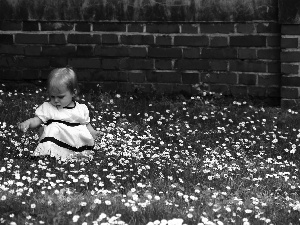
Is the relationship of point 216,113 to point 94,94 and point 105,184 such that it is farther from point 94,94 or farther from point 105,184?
point 105,184

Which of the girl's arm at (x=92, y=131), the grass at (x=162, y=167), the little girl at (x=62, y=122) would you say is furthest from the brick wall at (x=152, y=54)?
the little girl at (x=62, y=122)

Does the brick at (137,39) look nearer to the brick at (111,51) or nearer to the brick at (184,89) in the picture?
the brick at (111,51)

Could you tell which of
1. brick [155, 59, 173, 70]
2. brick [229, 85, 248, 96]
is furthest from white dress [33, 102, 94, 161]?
brick [229, 85, 248, 96]

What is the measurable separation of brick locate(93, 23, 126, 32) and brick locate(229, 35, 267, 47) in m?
1.33

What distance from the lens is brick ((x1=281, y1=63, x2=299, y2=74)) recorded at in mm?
9492

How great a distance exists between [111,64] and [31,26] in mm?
1138

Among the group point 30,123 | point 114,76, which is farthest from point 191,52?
point 30,123

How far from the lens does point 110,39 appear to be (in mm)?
10172

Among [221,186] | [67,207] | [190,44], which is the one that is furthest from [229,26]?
[67,207]

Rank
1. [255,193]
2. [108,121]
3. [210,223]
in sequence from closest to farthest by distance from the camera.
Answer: [210,223] < [255,193] < [108,121]

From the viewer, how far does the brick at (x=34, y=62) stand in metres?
10.5

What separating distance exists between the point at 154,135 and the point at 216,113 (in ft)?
4.16

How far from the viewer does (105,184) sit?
6121 millimetres

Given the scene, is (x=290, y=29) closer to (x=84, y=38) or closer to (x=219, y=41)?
(x=219, y=41)
